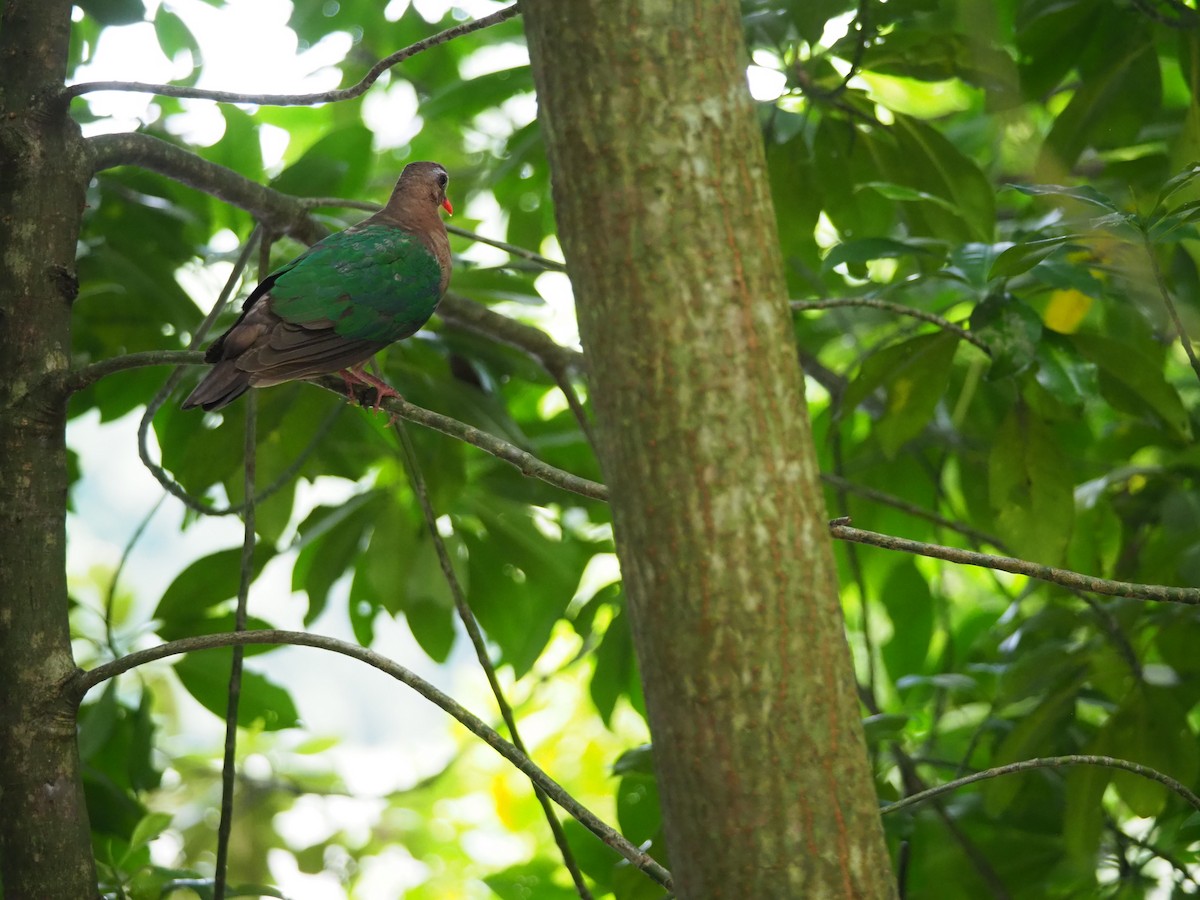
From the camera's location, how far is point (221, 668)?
90.0 inches

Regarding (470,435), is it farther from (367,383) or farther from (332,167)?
(332,167)

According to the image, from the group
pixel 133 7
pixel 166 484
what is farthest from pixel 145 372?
pixel 166 484

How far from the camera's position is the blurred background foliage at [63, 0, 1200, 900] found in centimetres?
196

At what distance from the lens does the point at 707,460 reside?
0.85 m

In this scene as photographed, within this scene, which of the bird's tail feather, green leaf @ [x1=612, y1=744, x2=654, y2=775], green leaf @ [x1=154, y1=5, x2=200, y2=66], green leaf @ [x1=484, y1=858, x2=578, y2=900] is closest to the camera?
the bird's tail feather

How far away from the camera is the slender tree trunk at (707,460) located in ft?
2.74

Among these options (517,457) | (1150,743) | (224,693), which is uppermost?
(517,457)

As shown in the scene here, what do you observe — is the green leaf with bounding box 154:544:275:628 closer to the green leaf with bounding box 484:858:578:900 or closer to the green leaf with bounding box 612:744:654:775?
the green leaf with bounding box 484:858:578:900

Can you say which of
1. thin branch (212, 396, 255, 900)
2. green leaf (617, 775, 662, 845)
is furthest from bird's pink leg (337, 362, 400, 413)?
green leaf (617, 775, 662, 845)

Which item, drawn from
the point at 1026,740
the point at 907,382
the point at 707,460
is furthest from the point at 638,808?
the point at 707,460

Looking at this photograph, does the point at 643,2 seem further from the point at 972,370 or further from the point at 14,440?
the point at 972,370

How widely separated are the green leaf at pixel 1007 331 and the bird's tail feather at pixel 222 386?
124 cm

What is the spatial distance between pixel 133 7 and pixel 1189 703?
2.41m

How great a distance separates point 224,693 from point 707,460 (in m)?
1.77
